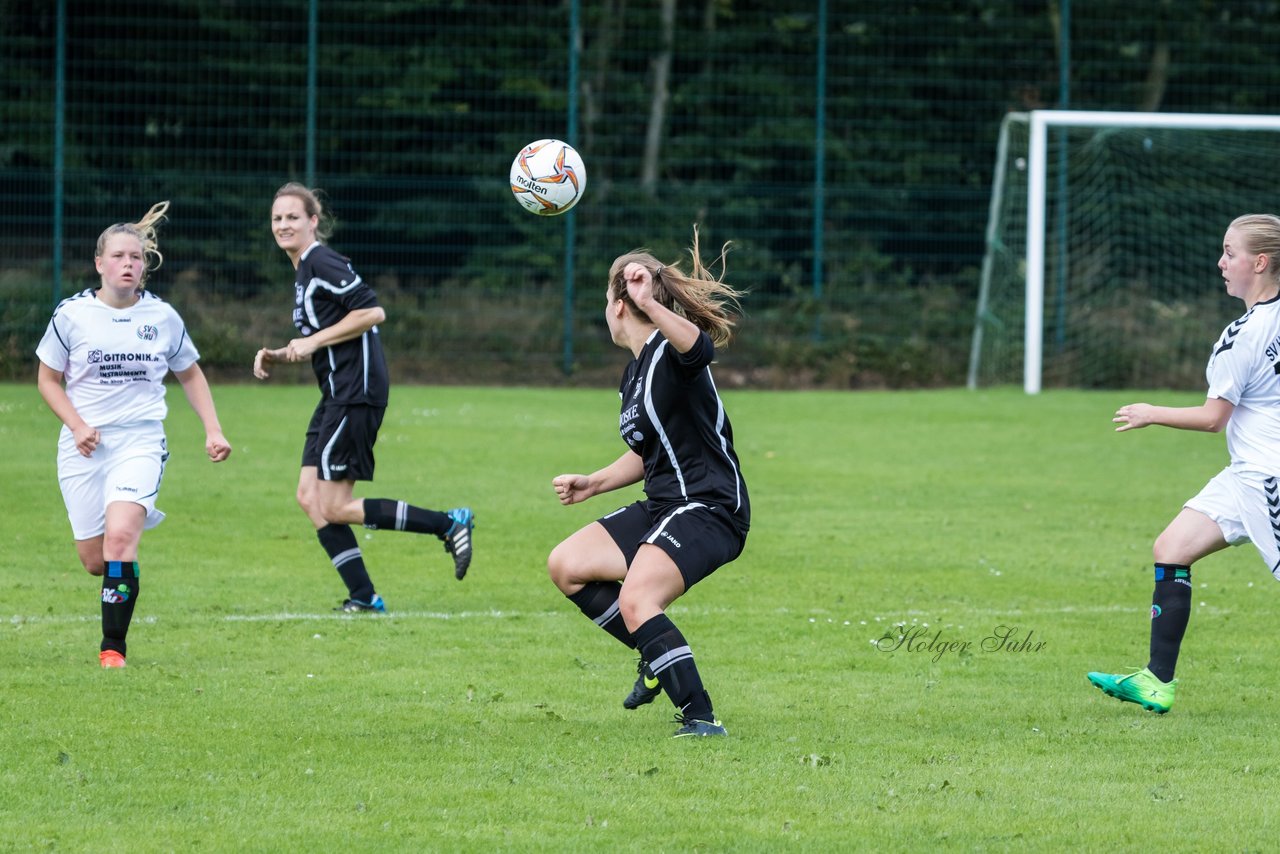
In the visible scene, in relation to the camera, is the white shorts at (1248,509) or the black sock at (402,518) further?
the black sock at (402,518)

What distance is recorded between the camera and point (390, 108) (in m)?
22.1

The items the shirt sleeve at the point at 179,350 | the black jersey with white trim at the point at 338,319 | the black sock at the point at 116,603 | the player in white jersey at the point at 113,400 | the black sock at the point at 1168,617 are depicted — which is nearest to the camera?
the black sock at the point at 1168,617

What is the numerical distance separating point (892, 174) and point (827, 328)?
7.78 feet

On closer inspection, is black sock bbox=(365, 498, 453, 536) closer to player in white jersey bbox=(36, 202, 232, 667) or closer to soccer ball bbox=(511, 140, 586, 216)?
player in white jersey bbox=(36, 202, 232, 667)

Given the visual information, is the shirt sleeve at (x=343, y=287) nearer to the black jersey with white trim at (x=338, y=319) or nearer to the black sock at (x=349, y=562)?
the black jersey with white trim at (x=338, y=319)

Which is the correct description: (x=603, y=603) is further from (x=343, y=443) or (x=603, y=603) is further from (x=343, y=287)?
(x=343, y=287)

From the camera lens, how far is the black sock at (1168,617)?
637 cm

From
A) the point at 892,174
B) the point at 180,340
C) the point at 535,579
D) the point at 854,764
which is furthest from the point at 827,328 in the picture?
the point at 854,764

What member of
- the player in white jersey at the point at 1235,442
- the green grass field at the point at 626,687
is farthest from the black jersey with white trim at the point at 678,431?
the player in white jersey at the point at 1235,442

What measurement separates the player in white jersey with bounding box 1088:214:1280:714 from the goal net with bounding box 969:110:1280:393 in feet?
50.3

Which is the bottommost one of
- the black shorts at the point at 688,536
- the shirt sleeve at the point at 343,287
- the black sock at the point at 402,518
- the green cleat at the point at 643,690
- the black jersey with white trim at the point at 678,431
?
the green cleat at the point at 643,690

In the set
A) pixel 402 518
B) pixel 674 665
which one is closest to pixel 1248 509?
pixel 674 665

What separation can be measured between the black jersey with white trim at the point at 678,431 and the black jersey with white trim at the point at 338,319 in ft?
9.91

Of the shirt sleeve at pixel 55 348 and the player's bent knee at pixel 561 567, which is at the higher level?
the shirt sleeve at pixel 55 348
